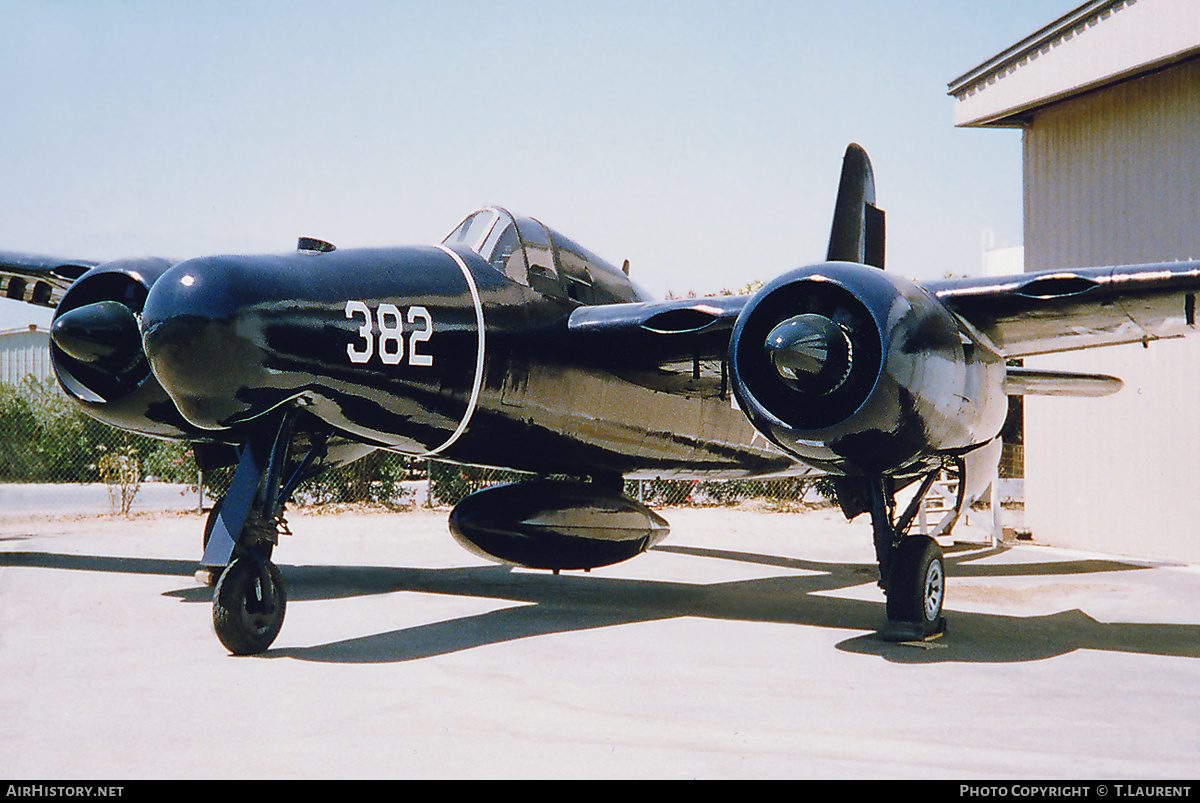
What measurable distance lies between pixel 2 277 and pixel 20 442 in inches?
484

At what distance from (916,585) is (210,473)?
17638mm

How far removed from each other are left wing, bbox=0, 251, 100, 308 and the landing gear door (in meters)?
5.54

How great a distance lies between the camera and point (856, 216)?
473 inches

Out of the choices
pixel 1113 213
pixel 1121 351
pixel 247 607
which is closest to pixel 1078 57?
pixel 1113 213

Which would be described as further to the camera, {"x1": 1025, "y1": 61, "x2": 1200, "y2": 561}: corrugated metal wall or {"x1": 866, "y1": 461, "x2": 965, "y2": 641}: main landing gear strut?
{"x1": 1025, "y1": 61, "x2": 1200, "y2": 561}: corrugated metal wall

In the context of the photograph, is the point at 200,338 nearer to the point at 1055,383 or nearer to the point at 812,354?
the point at 812,354

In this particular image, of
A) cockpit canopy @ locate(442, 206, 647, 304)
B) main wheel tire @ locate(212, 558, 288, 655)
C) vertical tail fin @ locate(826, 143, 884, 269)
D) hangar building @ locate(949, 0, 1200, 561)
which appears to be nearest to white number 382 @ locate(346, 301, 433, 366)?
cockpit canopy @ locate(442, 206, 647, 304)

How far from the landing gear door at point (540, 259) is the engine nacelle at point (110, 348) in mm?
3200

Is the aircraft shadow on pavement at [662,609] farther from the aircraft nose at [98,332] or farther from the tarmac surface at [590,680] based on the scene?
the aircraft nose at [98,332]

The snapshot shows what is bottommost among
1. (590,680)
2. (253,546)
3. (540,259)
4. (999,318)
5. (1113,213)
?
(590,680)

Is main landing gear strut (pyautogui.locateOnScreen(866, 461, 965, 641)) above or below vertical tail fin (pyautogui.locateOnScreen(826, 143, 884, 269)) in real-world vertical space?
below

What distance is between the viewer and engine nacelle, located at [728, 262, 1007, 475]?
628cm

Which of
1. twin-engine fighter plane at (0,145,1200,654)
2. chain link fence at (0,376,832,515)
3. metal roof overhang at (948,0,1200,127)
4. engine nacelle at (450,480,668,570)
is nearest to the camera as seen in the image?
twin-engine fighter plane at (0,145,1200,654)

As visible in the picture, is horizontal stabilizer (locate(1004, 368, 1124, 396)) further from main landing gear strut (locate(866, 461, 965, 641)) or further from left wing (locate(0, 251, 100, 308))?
left wing (locate(0, 251, 100, 308))
